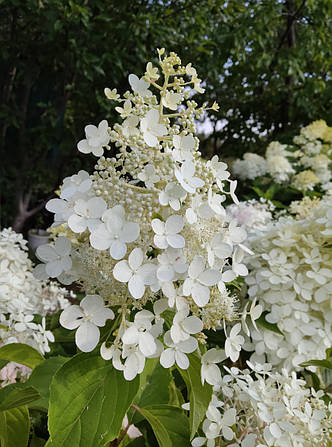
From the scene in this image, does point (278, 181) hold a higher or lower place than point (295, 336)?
lower

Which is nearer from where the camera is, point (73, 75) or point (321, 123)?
point (321, 123)

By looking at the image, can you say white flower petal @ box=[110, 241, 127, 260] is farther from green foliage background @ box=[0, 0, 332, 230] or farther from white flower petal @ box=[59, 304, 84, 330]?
green foliage background @ box=[0, 0, 332, 230]

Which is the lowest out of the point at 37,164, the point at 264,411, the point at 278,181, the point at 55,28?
the point at 37,164

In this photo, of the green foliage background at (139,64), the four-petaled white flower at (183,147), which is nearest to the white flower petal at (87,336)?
the four-petaled white flower at (183,147)

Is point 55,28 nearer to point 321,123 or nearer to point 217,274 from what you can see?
point 321,123

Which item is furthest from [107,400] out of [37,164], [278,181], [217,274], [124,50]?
[37,164]

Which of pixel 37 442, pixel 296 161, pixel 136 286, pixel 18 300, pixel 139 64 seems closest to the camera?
pixel 136 286

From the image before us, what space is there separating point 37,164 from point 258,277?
124 inches

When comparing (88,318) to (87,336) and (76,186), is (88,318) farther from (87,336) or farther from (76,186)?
(76,186)

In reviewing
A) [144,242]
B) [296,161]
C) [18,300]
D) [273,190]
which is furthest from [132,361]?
[296,161]

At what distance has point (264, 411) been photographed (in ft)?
1.75

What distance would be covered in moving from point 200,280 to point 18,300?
491 millimetres

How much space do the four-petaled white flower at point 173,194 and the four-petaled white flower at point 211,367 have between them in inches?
7.0

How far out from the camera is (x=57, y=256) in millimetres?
468
